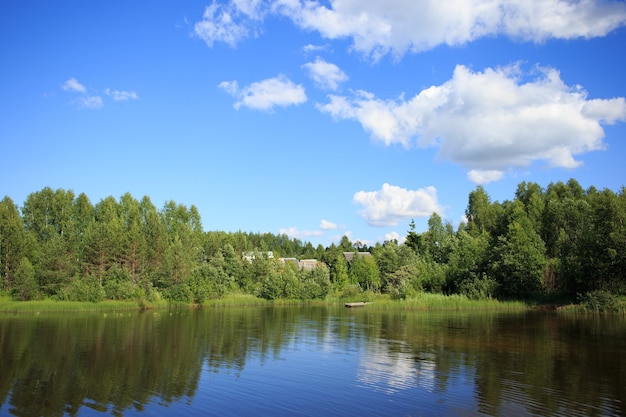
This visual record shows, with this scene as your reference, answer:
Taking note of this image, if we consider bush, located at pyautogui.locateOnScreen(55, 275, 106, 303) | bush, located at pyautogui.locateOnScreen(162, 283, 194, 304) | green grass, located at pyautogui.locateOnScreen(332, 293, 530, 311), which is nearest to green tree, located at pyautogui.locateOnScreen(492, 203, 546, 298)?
green grass, located at pyautogui.locateOnScreen(332, 293, 530, 311)

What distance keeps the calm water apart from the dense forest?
21.3m

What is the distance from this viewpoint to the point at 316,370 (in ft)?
78.4

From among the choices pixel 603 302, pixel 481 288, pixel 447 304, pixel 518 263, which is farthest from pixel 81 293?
pixel 603 302

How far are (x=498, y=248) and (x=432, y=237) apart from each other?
117 feet

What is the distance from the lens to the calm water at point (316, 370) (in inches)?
675

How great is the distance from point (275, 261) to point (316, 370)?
222 ft

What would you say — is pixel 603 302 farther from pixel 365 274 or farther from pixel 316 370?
pixel 365 274

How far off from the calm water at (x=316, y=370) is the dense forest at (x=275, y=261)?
2130cm

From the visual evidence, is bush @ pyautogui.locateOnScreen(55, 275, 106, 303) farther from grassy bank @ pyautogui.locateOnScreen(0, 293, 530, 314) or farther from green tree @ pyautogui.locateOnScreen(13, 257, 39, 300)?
green tree @ pyautogui.locateOnScreen(13, 257, 39, 300)

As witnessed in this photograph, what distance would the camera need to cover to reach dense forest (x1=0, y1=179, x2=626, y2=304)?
59250 millimetres

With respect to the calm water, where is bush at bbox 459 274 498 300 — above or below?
above

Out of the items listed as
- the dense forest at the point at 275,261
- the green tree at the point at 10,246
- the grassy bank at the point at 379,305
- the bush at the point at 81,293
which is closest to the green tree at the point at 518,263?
the dense forest at the point at 275,261

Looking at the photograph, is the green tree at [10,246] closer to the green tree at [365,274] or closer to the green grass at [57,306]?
the green grass at [57,306]

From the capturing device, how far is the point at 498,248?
6531 centimetres
